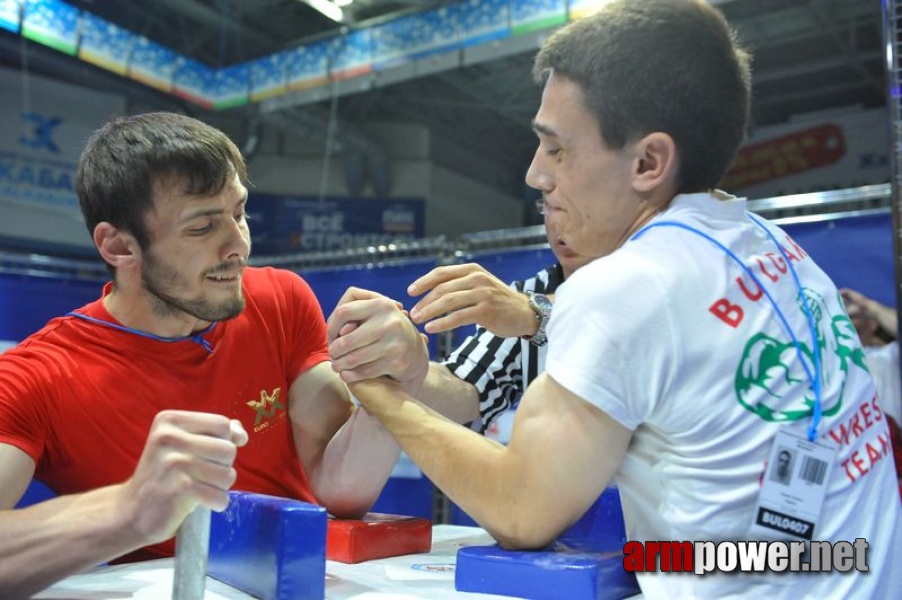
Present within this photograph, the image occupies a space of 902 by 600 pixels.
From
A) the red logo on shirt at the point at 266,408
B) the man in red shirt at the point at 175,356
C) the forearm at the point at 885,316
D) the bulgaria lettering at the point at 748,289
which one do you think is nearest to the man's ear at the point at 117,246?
the man in red shirt at the point at 175,356

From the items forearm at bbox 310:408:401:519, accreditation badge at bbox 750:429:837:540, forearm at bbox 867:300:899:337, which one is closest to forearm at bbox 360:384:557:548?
accreditation badge at bbox 750:429:837:540

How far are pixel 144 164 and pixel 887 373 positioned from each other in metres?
2.15

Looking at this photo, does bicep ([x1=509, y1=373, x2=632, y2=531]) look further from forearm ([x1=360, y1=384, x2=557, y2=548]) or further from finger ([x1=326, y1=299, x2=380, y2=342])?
finger ([x1=326, y1=299, x2=380, y2=342])

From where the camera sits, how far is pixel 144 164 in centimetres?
150

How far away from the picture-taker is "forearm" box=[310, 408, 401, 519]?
1.48m

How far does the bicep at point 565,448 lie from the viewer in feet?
2.67

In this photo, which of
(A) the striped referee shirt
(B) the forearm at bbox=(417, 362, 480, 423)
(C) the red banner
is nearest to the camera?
(B) the forearm at bbox=(417, 362, 480, 423)

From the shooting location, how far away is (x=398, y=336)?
45.9 inches

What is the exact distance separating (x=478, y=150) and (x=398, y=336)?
967 centimetres

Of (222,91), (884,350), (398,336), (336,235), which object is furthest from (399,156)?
(398,336)

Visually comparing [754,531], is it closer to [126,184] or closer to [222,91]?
[126,184]

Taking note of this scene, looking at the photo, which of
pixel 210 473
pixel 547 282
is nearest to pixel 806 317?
pixel 210 473

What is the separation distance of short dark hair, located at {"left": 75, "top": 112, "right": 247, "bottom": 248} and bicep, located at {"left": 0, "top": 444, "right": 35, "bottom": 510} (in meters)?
0.49

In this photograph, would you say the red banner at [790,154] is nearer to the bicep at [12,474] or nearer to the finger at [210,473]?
the bicep at [12,474]
